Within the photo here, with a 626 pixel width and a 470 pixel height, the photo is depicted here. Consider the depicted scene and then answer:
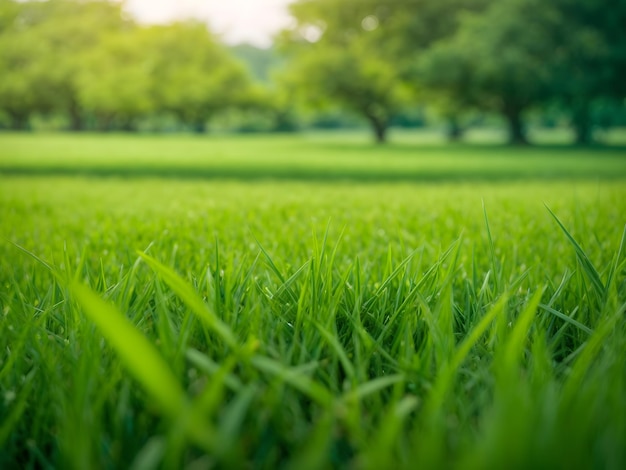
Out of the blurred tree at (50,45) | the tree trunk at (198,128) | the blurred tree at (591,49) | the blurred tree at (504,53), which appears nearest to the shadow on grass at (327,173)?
the blurred tree at (504,53)

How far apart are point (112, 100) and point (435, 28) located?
18.8m

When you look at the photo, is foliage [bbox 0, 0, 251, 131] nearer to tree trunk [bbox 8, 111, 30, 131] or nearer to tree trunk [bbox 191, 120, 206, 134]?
tree trunk [bbox 8, 111, 30, 131]

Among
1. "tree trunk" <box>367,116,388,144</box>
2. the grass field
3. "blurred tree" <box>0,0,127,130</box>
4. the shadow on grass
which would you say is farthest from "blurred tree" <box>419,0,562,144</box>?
the grass field

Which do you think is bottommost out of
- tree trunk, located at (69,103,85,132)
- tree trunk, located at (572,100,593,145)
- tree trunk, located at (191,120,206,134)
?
tree trunk, located at (572,100,593,145)

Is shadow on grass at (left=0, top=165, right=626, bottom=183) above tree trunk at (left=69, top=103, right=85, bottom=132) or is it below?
below

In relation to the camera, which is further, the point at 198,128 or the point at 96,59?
the point at 198,128

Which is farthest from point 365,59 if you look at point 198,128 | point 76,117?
point 198,128

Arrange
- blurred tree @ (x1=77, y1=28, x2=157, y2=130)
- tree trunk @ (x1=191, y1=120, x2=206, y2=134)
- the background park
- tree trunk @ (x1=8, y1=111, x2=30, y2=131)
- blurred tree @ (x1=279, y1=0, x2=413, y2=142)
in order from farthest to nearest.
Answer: tree trunk @ (x1=191, y1=120, x2=206, y2=134)
tree trunk @ (x1=8, y1=111, x2=30, y2=131)
blurred tree @ (x1=77, y1=28, x2=157, y2=130)
blurred tree @ (x1=279, y1=0, x2=413, y2=142)
the background park

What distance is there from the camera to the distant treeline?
19594 millimetres

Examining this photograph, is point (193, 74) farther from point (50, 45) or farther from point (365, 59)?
point (365, 59)

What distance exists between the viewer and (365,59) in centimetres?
2608

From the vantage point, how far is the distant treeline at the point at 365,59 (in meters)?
19.6

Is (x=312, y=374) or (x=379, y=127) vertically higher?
(x=379, y=127)

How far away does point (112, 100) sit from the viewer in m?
31.1
